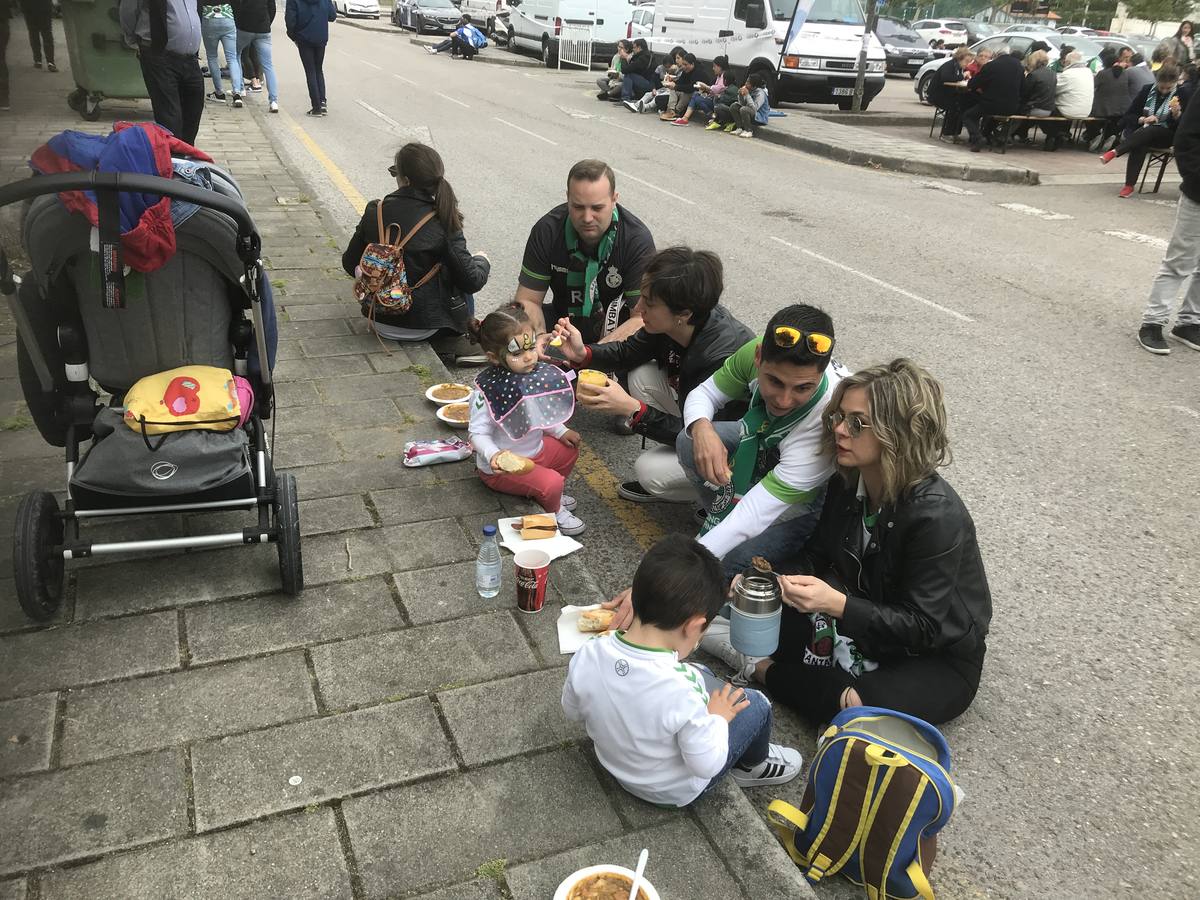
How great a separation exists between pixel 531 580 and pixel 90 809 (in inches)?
56.8

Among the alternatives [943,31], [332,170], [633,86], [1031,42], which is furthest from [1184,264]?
[943,31]

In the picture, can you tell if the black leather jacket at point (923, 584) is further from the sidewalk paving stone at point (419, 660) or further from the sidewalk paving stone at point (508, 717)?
the sidewalk paving stone at point (419, 660)

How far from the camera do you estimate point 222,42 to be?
1416cm

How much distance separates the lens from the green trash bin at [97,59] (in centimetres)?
667

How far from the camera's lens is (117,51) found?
877cm

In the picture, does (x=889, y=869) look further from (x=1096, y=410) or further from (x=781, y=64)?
(x=781, y=64)

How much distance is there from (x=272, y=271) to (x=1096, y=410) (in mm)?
5652

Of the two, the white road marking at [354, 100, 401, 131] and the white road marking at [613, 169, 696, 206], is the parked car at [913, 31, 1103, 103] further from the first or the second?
the white road marking at [354, 100, 401, 131]

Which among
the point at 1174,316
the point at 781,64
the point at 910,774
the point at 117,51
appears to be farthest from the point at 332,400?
the point at 781,64

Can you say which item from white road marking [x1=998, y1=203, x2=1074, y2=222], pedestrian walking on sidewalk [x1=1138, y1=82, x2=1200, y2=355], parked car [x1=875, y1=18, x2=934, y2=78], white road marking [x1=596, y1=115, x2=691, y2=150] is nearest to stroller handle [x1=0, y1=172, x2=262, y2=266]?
pedestrian walking on sidewalk [x1=1138, y1=82, x2=1200, y2=355]

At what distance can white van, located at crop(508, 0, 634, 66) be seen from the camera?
25.4 metres

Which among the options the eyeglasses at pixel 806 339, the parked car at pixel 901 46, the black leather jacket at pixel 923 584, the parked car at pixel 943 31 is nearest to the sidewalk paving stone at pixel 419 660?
the black leather jacket at pixel 923 584

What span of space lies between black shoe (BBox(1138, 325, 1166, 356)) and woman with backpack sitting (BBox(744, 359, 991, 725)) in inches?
189

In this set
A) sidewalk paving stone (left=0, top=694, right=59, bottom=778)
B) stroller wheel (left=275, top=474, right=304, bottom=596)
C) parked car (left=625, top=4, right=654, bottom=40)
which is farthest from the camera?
parked car (left=625, top=4, right=654, bottom=40)
